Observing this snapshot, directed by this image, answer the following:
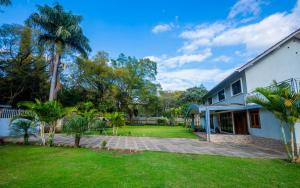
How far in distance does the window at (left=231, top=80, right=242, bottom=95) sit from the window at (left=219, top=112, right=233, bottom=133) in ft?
8.16

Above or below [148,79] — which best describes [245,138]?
below

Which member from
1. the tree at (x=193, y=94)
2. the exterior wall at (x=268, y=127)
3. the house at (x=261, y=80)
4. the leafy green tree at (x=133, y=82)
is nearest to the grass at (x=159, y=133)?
the house at (x=261, y=80)

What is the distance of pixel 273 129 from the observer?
10.4 m

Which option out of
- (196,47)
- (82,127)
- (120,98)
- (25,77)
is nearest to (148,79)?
(120,98)

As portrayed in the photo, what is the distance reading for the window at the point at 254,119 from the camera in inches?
486

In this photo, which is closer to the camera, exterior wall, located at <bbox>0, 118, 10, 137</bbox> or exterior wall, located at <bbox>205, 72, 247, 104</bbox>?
exterior wall, located at <bbox>205, 72, 247, 104</bbox>

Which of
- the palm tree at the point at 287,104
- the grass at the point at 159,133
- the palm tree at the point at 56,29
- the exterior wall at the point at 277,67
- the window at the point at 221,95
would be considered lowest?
the grass at the point at 159,133

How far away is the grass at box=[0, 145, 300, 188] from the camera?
4.55 meters

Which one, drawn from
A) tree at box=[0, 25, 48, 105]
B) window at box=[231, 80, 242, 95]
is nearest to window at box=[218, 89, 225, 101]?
window at box=[231, 80, 242, 95]

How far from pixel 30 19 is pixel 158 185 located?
68.0 ft

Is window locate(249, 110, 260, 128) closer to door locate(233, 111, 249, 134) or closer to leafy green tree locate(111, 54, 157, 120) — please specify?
door locate(233, 111, 249, 134)

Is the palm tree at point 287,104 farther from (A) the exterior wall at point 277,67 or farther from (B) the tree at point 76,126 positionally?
(B) the tree at point 76,126

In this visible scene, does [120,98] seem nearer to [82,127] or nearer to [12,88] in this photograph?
[12,88]

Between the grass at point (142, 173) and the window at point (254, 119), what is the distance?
5706mm
